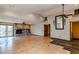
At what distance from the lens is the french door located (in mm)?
13773

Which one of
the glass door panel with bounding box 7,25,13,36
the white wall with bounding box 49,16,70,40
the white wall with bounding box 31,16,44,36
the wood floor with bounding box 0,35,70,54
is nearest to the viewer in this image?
the wood floor with bounding box 0,35,70,54

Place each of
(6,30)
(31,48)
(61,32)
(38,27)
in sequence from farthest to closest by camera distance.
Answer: (38,27)
(6,30)
(61,32)
(31,48)

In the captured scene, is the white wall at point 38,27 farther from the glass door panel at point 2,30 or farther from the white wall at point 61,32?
the glass door panel at point 2,30

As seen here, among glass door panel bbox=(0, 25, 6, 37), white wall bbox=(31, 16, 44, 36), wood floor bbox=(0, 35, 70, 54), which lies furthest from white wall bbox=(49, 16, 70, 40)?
glass door panel bbox=(0, 25, 6, 37)

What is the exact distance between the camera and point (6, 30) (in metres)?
14.3

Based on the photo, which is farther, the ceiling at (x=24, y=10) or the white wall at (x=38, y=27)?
the white wall at (x=38, y=27)

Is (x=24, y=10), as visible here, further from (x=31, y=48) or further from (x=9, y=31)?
(x=31, y=48)

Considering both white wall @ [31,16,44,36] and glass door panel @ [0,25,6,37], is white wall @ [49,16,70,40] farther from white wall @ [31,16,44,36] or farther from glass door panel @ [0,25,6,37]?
glass door panel @ [0,25,6,37]

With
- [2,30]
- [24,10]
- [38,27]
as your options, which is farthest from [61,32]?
[2,30]

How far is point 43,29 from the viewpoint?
14719 millimetres

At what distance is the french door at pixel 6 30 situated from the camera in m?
13.8

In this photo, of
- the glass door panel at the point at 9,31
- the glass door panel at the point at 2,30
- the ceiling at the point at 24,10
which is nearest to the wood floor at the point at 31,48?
the ceiling at the point at 24,10
